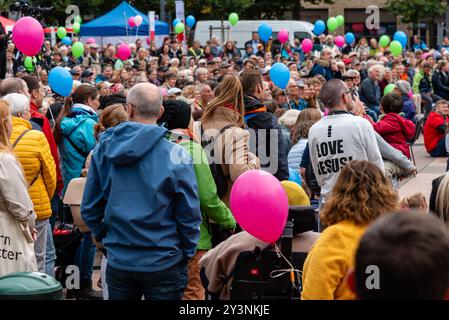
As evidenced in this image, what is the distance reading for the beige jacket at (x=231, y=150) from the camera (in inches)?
245

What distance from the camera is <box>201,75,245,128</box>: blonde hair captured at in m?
6.53

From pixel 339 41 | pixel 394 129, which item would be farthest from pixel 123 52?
pixel 394 129

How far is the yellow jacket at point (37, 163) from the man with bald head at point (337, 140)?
6.33ft

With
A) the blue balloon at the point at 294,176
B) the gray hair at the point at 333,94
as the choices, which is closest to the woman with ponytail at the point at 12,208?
the gray hair at the point at 333,94

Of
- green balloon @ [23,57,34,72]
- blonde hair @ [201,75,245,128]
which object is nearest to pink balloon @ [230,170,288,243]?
blonde hair @ [201,75,245,128]

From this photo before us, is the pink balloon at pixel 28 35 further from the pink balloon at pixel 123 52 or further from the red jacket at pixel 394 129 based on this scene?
the pink balloon at pixel 123 52

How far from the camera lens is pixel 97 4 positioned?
4381 centimetres

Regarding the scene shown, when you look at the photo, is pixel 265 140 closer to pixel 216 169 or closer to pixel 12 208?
pixel 216 169

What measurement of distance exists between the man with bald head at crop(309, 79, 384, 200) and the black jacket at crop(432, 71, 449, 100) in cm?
1448

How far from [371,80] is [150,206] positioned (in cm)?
1176

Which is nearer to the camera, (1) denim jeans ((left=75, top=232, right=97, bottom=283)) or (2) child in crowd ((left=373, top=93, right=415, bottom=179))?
(1) denim jeans ((left=75, top=232, right=97, bottom=283))

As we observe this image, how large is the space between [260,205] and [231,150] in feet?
3.95

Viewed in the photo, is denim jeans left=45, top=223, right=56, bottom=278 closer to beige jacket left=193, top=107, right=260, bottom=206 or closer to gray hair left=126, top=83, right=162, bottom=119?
beige jacket left=193, top=107, right=260, bottom=206

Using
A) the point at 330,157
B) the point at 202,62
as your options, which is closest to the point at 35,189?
the point at 330,157
